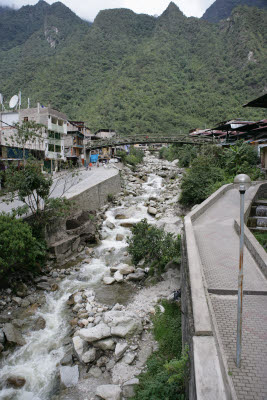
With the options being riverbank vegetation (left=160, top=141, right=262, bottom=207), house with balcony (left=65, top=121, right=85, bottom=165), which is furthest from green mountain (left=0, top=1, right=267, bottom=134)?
riverbank vegetation (left=160, top=141, right=262, bottom=207)

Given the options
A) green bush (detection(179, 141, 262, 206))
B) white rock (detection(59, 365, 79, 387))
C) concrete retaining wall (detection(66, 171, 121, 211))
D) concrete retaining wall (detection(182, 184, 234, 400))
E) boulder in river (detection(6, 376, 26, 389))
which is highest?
green bush (detection(179, 141, 262, 206))

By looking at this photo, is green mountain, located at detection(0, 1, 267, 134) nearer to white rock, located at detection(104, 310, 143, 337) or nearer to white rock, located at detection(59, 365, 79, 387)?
white rock, located at detection(104, 310, 143, 337)

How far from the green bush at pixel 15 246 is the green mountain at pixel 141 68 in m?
53.8

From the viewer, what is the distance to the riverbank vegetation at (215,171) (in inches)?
693

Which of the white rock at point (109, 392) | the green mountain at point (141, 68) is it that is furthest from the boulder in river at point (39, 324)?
the green mountain at point (141, 68)

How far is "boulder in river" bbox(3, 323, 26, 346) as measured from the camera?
287 inches

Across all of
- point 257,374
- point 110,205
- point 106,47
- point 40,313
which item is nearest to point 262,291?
point 257,374

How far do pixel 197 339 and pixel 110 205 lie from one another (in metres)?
17.5

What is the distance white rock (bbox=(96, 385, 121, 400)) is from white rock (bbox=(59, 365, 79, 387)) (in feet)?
2.52

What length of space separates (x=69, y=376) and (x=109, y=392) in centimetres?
120

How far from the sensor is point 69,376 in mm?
6129

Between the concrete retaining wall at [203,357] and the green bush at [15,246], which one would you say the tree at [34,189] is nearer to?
the green bush at [15,246]

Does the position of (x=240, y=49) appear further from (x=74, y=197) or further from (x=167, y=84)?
(x=74, y=197)

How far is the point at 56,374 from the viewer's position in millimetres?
6430
